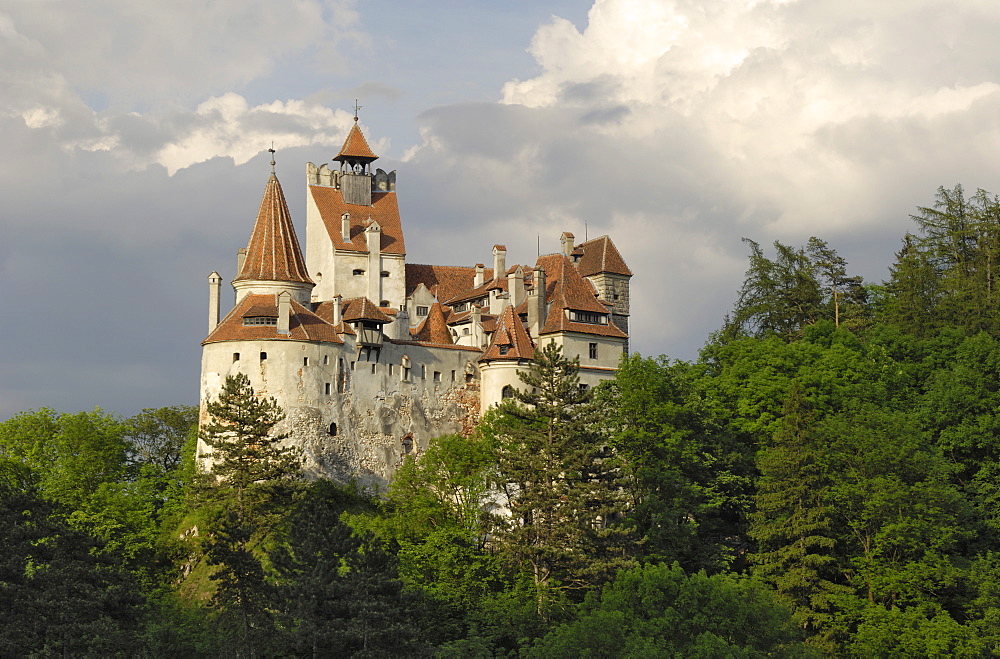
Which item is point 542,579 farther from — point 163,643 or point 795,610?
point 163,643

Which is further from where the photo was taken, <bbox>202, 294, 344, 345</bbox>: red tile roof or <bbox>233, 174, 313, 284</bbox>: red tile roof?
<bbox>233, 174, 313, 284</bbox>: red tile roof

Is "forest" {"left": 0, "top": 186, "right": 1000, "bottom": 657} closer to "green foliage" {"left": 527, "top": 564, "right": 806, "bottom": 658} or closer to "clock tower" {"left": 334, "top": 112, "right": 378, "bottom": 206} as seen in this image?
"green foliage" {"left": 527, "top": 564, "right": 806, "bottom": 658}

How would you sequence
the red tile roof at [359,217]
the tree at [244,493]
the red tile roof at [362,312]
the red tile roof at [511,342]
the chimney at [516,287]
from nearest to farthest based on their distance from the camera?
the tree at [244,493]
the red tile roof at [362,312]
the red tile roof at [511,342]
the chimney at [516,287]
the red tile roof at [359,217]

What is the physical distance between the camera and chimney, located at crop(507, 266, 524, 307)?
7588cm

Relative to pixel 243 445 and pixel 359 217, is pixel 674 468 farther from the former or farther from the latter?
pixel 359 217

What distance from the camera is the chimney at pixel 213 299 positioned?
71.4 meters

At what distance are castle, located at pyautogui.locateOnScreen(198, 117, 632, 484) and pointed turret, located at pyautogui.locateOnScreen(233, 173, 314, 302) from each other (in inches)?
2.8

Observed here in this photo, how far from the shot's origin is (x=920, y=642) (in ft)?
176

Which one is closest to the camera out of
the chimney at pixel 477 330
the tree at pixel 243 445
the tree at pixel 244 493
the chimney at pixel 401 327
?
the tree at pixel 244 493

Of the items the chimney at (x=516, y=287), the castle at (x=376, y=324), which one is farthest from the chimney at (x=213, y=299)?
the chimney at (x=516, y=287)

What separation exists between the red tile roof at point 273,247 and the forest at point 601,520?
931 cm

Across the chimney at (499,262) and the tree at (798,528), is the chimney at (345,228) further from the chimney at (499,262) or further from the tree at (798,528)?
the tree at (798,528)

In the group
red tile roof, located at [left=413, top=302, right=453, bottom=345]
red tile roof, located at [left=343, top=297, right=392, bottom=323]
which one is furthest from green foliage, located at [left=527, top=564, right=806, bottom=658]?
red tile roof, located at [left=413, top=302, right=453, bottom=345]

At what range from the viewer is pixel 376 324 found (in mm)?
69562
